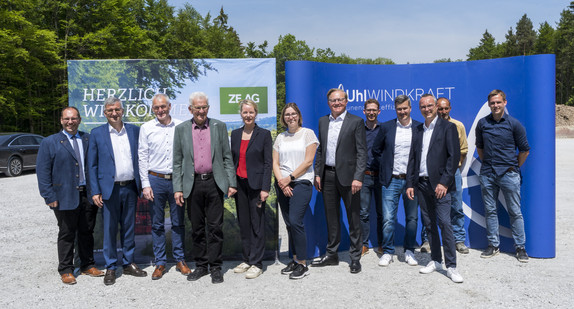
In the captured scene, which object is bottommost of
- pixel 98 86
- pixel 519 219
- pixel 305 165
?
pixel 519 219

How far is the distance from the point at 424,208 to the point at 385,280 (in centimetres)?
84

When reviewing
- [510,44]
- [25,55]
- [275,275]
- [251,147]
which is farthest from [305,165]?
[510,44]

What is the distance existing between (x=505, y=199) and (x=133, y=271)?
14.1 feet

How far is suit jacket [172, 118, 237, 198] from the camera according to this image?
13.3ft

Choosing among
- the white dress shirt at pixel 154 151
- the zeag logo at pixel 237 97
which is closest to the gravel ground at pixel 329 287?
the white dress shirt at pixel 154 151

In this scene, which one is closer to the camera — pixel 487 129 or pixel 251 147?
pixel 251 147

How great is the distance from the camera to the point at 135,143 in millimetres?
4258

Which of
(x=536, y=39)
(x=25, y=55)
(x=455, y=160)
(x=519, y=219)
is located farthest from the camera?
(x=536, y=39)

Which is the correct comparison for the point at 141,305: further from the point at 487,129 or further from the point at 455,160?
the point at 487,129

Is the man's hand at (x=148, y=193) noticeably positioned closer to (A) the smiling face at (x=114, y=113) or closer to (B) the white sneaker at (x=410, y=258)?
(A) the smiling face at (x=114, y=113)

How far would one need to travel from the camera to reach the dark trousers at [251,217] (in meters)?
4.23

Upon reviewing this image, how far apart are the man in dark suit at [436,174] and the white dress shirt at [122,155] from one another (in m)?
2.99

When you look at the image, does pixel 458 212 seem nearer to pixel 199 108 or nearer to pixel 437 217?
pixel 437 217

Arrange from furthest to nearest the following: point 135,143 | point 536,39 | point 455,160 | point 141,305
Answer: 1. point 536,39
2. point 135,143
3. point 455,160
4. point 141,305
